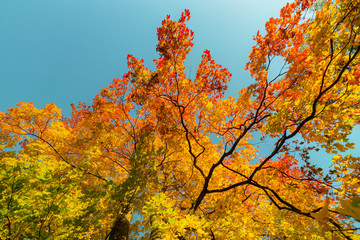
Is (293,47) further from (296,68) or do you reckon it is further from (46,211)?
(46,211)

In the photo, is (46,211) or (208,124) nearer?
(46,211)

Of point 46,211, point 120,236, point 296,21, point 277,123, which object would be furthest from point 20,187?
point 296,21

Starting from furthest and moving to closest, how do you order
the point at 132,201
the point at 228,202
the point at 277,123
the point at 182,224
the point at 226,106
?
the point at 226,106 → the point at 228,202 → the point at 277,123 → the point at 182,224 → the point at 132,201

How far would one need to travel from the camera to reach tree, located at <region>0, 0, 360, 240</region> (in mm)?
2947

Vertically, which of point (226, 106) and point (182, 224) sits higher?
point (226, 106)

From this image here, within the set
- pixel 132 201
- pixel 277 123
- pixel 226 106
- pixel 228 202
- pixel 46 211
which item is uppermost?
pixel 226 106

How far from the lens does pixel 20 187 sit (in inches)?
110

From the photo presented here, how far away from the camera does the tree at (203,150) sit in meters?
2.95

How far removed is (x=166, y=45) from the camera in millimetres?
5535

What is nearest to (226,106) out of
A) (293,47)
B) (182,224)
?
(293,47)

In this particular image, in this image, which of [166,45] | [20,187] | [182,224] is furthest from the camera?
[166,45]

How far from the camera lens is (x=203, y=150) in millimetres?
6707

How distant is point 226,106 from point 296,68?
294 cm

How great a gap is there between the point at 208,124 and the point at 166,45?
3.94m
